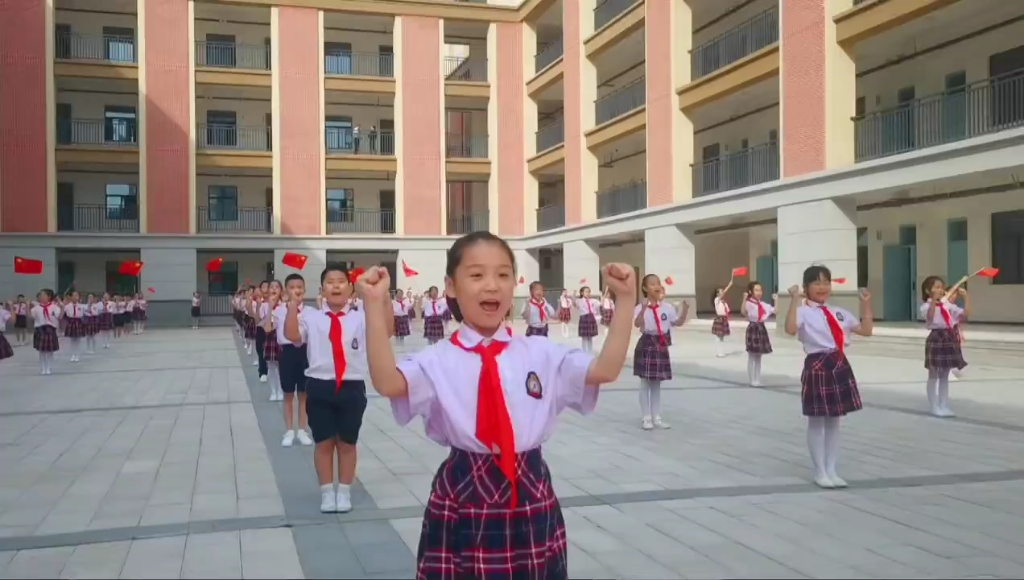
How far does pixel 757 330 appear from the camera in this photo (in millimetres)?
13906

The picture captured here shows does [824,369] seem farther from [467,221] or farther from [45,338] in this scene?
[467,221]

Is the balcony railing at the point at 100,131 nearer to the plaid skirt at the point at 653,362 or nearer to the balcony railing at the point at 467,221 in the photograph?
the balcony railing at the point at 467,221

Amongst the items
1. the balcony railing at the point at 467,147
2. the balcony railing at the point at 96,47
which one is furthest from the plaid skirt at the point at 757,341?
the balcony railing at the point at 96,47

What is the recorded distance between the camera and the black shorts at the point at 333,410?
6.19 m

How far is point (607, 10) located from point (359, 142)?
12786 mm

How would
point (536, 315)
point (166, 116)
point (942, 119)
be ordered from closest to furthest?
1. point (536, 315)
2. point (942, 119)
3. point (166, 116)

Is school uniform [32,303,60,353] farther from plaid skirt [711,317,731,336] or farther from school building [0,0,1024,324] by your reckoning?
school building [0,0,1024,324]

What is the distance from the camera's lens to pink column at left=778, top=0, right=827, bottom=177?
20281 mm

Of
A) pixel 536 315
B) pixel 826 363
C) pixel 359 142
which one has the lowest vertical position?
pixel 826 363

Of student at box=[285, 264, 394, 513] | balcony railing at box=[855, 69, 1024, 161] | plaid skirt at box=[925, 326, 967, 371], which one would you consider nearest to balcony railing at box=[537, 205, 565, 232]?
balcony railing at box=[855, 69, 1024, 161]

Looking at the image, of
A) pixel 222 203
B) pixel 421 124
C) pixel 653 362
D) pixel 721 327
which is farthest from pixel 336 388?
pixel 222 203

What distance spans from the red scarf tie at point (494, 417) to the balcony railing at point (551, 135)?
111 feet

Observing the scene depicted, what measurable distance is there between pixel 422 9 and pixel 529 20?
4.77 metres

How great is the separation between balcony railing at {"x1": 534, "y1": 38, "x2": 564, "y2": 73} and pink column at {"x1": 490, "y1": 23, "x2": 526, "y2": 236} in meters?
0.79
